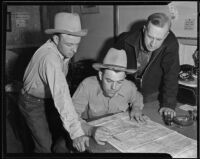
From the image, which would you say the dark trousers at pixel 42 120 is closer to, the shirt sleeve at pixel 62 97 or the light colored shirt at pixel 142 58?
the shirt sleeve at pixel 62 97

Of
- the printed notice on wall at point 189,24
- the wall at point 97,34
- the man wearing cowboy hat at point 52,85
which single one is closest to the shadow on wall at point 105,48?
the wall at point 97,34

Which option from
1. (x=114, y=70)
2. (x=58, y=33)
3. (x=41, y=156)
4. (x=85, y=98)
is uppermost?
(x=58, y=33)

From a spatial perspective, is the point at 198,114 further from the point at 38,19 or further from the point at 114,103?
the point at 38,19

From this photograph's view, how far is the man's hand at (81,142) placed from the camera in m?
0.91

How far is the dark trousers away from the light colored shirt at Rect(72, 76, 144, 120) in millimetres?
104

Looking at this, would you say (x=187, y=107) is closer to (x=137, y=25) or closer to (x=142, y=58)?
(x=142, y=58)

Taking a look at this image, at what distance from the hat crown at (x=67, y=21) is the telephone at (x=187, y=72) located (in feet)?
1.63

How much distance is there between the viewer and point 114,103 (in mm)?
1044

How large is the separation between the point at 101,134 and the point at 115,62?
0.30m

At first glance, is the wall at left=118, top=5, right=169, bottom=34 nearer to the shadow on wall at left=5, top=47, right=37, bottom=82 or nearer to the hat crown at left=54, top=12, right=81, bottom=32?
the hat crown at left=54, top=12, right=81, bottom=32

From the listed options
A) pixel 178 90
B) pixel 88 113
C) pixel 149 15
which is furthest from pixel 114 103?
pixel 149 15

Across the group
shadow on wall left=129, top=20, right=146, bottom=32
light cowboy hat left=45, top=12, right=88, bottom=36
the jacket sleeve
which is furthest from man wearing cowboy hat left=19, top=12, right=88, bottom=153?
the jacket sleeve

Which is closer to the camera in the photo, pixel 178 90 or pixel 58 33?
pixel 58 33

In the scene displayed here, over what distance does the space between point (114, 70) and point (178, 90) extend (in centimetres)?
32
